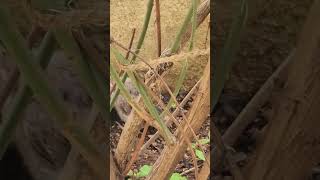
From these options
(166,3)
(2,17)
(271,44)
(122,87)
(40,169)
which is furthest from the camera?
(166,3)

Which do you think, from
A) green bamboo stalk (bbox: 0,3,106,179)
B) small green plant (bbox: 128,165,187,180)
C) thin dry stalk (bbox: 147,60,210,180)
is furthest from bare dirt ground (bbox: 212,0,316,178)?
green bamboo stalk (bbox: 0,3,106,179)

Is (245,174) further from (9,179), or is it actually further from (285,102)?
(9,179)

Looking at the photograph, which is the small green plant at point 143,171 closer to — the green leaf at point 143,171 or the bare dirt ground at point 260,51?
the green leaf at point 143,171

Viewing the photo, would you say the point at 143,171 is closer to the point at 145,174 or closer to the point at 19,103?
the point at 145,174

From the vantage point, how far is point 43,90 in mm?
500

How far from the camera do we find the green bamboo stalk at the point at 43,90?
0.48m

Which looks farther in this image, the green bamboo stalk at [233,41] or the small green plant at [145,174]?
the small green plant at [145,174]

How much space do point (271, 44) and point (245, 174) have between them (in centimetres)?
73

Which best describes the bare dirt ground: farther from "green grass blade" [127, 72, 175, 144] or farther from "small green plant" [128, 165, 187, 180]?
"green grass blade" [127, 72, 175, 144]

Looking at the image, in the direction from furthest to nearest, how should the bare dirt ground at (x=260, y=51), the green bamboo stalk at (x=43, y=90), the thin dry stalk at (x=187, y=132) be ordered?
1. the bare dirt ground at (x=260, y=51)
2. the thin dry stalk at (x=187, y=132)
3. the green bamboo stalk at (x=43, y=90)

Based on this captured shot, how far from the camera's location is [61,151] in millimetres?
716

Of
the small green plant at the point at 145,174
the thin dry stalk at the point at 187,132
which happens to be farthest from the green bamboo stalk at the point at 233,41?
the small green plant at the point at 145,174

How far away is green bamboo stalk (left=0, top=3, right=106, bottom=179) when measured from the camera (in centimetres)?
48

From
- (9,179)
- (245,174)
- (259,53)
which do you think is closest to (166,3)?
(259,53)
